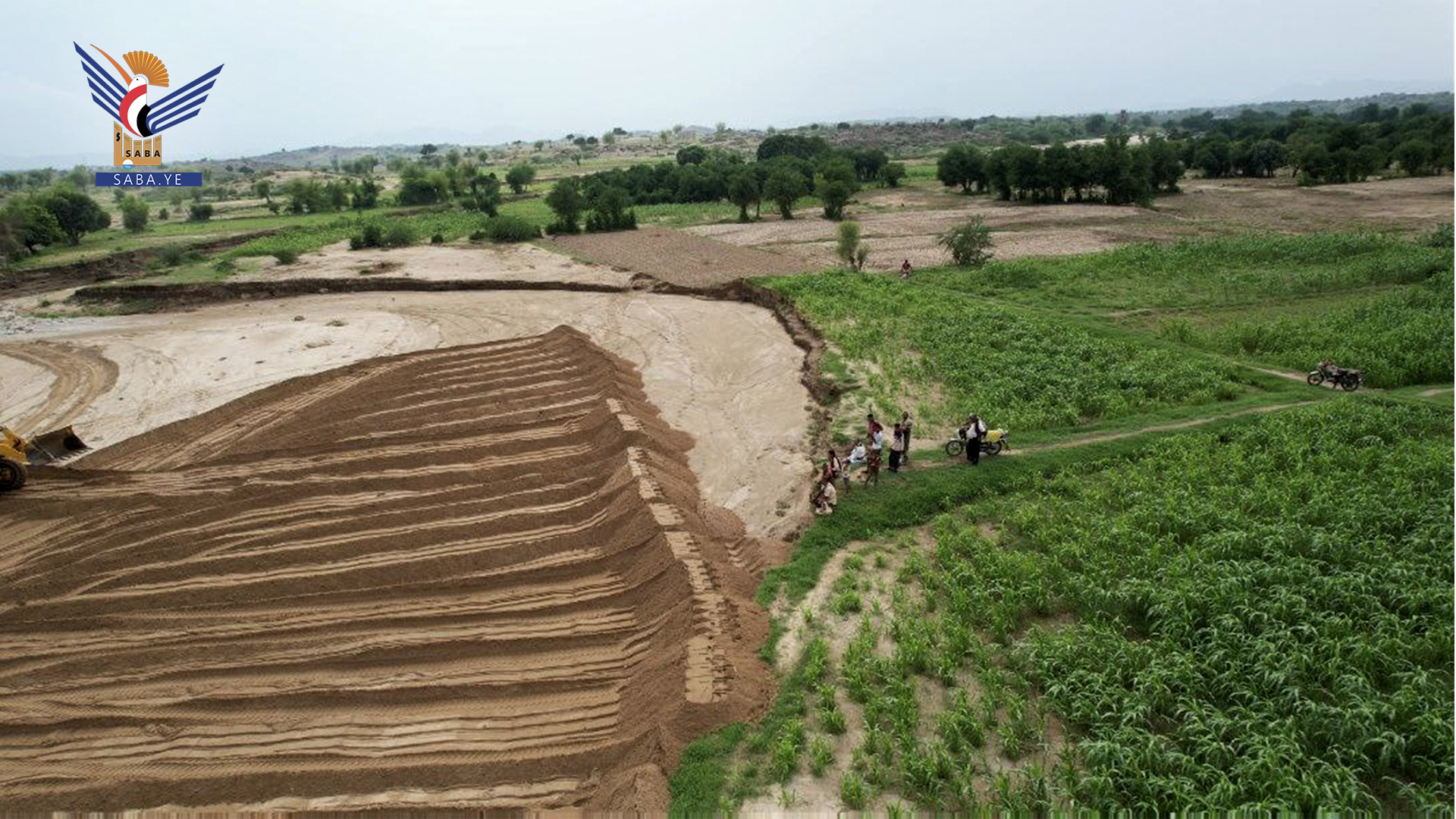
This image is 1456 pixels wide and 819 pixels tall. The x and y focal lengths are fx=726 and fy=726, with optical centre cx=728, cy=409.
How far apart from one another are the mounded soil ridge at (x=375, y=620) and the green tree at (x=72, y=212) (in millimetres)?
57719

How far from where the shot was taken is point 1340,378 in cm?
1945

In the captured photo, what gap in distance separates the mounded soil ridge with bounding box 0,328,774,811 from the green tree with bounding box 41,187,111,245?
5772cm

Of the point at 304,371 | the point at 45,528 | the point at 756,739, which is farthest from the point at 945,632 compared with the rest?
the point at 304,371

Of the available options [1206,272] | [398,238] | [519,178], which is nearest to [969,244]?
[1206,272]

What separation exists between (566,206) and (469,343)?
105ft

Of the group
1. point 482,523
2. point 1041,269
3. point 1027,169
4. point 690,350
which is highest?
point 1027,169

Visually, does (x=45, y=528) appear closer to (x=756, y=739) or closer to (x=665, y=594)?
(x=665, y=594)

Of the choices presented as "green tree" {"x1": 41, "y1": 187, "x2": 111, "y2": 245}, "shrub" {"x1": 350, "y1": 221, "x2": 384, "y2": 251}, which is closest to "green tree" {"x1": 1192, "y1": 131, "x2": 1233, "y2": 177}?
"shrub" {"x1": 350, "y1": 221, "x2": 384, "y2": 251}

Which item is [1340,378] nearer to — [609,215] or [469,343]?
[469,343]

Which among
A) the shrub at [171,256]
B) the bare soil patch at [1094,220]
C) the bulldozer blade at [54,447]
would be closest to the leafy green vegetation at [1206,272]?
the bare soil patch at [1094,220]

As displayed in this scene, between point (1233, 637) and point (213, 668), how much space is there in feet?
48.4

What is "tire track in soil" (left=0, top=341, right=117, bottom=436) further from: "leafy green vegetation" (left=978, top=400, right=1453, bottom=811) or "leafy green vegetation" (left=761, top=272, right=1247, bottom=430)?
"leafy green vegetation" (left=978, top=400, right=1453, bottom=811)

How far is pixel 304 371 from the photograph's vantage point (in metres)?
24.9

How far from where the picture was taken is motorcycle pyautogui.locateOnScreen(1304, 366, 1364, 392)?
1938cm
